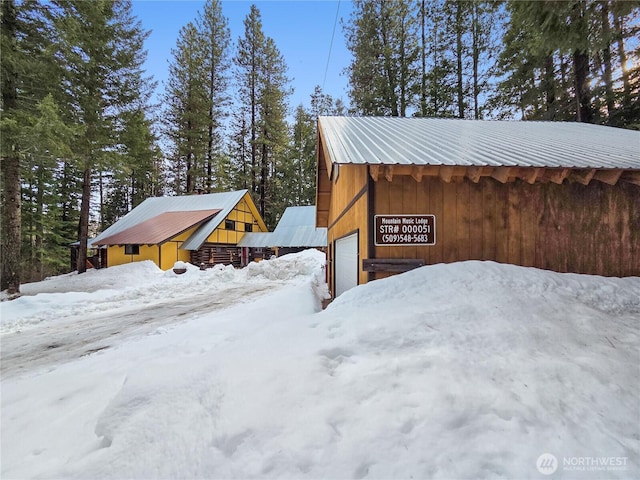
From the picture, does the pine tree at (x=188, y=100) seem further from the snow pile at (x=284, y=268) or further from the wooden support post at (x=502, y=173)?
the wooden support post at (x=502, y=173)

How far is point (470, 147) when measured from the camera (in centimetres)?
504

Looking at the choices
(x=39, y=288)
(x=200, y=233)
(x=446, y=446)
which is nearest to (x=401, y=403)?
(x=446, y=446)

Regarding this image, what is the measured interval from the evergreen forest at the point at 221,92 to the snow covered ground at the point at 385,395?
13.0ft

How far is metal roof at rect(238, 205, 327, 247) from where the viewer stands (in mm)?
21672

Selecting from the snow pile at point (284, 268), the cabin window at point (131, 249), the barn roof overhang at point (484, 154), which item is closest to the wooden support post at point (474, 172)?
the barn roof overhang at point (484, 154)

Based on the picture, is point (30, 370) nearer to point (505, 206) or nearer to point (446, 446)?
point (446, 446)

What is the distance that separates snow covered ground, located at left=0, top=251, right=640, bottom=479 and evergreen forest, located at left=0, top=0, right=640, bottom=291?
13.0ft

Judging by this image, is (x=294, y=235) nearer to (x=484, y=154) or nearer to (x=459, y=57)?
(x=459, y=57)

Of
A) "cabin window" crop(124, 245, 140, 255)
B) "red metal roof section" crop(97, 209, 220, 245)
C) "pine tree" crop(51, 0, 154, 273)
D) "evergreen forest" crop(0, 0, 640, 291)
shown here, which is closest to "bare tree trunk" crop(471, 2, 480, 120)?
"evergreen forest" crop(0, 0, 640, 291)

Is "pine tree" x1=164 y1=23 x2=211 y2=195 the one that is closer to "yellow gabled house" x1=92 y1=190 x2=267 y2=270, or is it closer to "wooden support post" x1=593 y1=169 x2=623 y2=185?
"yellow gabled house" x1=92 y1=190 x2=267 y2=270

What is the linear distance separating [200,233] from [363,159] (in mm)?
18223

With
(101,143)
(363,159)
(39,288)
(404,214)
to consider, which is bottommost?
(39,288)

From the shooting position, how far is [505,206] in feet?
14.2

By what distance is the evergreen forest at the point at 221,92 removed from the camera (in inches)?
357
